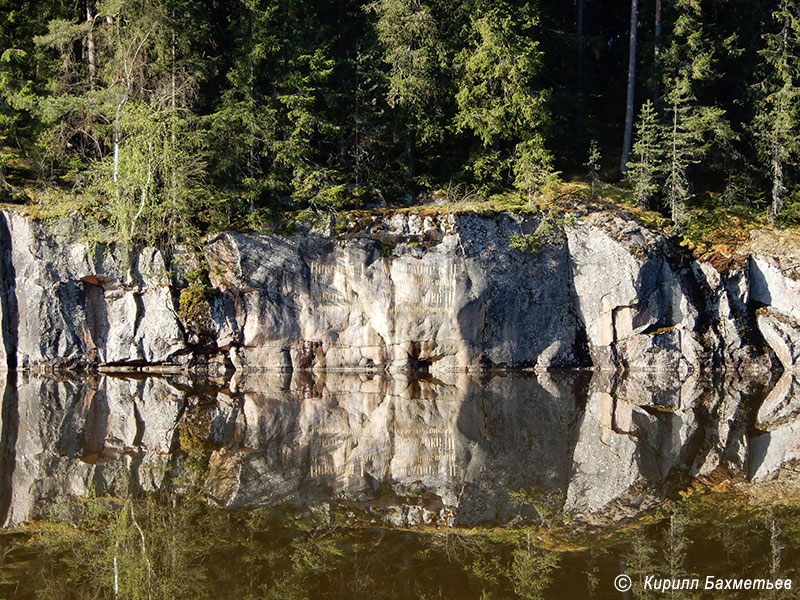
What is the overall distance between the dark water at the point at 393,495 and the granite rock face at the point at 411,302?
4.10 meters

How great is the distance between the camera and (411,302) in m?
21.0

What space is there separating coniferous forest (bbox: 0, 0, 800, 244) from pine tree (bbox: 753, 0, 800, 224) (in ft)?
0.23

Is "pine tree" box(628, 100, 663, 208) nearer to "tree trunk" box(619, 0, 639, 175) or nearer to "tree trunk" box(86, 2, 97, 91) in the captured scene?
"tree trunk" box(619, 0, 639, 175)

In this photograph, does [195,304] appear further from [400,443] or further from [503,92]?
[503,92]

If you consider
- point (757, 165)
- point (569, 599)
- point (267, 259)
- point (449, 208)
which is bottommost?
point (569, 599)

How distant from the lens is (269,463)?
11.1 meters

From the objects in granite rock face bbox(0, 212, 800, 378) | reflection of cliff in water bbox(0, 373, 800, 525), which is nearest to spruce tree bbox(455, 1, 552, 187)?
granite rock face bbox(0, 212, 800, 378)

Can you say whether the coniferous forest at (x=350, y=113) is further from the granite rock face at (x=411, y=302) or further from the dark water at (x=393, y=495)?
the dark water at (x=393, y=495)

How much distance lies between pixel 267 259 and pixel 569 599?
16.4 metres

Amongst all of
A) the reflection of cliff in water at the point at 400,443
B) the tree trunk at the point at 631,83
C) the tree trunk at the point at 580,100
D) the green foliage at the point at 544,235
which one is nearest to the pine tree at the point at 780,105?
the tree trunk at the point at 631,83

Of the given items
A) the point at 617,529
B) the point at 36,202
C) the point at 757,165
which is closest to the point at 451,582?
the point at 617,529

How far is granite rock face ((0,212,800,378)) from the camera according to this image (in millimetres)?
20453

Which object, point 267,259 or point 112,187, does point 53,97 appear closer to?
point 112,187

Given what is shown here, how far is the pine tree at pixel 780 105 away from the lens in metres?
22.5
